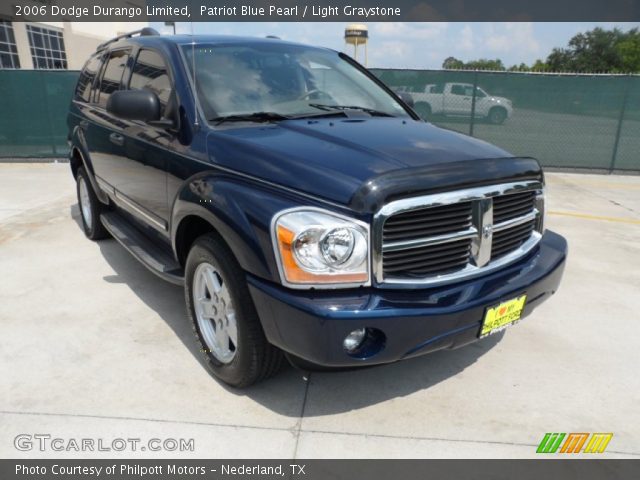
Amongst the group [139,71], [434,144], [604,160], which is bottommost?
[604,160]

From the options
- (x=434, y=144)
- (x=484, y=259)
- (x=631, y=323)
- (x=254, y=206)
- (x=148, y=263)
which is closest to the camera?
(x=254, y=206)

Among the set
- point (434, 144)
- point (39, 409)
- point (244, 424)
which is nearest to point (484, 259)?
point (434, 144)

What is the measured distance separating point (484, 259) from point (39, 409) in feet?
8.04

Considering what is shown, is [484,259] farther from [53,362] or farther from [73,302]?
[73,302]

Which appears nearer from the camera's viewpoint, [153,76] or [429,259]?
[429,259]

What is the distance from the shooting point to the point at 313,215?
2271 mm

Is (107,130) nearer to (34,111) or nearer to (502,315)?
(502,315)

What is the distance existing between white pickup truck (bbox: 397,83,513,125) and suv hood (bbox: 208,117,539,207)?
7627mm

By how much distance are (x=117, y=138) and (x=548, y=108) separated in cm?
886

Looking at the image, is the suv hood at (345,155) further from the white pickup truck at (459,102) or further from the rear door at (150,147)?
the white pickup truck at (459,102)

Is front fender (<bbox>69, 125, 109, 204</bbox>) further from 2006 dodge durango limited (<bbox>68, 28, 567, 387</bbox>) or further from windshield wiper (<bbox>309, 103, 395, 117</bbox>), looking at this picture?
windshield wiper (<bbox>309, 103, 395, 117</bbox>)

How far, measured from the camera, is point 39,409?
275cm

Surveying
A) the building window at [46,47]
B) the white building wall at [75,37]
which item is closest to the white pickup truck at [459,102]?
the white building wall at [75,37]

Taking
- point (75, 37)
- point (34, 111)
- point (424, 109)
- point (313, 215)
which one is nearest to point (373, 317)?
point (313, 215)
